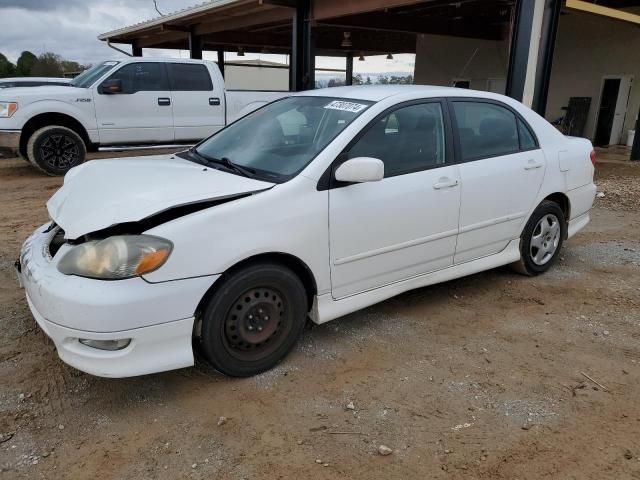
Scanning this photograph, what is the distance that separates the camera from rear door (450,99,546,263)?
3.93m

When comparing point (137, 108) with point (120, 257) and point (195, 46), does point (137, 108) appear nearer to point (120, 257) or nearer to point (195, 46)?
point (120, 257)

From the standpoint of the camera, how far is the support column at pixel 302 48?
1278 centimetres

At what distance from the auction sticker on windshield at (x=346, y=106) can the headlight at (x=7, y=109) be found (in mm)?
7030

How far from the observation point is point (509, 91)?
8984 millimetres

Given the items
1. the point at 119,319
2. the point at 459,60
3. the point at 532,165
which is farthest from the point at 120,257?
the point at 459,60

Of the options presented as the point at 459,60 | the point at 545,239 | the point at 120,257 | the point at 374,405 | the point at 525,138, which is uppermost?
the point at 459,60

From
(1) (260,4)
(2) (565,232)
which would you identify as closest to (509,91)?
(2) (565,232)

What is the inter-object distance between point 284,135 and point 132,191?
116 centimetres

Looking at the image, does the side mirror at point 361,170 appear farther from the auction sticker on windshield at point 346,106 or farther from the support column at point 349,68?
the support column at point 349,68

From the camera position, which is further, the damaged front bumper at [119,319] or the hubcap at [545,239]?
the hubcap at [545,239]

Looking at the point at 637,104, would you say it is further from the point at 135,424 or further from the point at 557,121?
the point at 135,424

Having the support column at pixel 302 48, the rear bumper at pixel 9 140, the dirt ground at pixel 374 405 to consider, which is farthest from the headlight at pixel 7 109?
the support column at pixel 302 48

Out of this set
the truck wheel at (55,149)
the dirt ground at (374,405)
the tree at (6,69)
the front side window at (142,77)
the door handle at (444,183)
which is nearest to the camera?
the dirt ground at (374,405)

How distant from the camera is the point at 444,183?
3721mm
